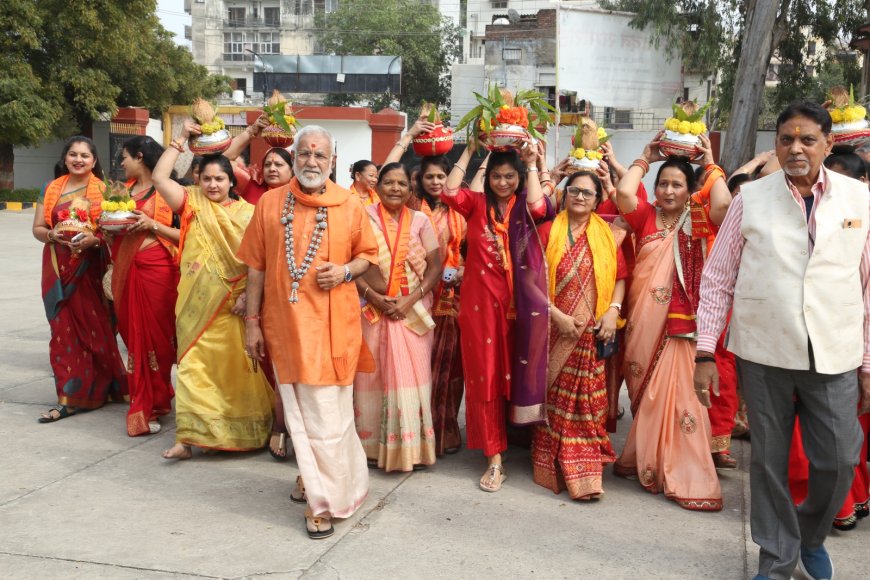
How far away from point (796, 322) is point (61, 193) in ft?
16.3

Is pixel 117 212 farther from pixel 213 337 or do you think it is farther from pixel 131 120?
pixel 131 120

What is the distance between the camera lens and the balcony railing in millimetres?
61781

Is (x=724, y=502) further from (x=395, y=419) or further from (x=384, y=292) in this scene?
(x=384, y=292)

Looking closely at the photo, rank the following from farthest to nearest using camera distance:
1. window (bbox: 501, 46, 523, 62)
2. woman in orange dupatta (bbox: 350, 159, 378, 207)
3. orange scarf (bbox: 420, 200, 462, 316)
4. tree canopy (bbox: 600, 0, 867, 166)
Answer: window (bbox: 501, 46, 523, 62) < tree canopy (bbox: 600, 0, 867, 166) < woman in orange dupatta (bbox: 350, 159, 378, 207) < orange scarf (bbox: 420, 200, 462, 316)

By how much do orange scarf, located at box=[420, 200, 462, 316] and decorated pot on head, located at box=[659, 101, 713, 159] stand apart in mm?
1470

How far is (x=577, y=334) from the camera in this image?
4.70m

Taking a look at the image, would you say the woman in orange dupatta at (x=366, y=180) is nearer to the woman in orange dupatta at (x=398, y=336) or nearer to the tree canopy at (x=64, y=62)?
the woman in orange dupatta at (x=398, y=336)

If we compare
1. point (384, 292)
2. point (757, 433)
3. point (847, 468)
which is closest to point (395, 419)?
point (384, 292)

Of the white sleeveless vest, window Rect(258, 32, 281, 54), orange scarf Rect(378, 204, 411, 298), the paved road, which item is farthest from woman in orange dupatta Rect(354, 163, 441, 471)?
window Rect(258, 32, 281, 54)

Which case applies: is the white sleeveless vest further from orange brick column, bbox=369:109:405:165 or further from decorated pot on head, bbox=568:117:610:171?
orange brick column, bbox=369:109:405:165

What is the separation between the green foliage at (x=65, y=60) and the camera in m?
21.6

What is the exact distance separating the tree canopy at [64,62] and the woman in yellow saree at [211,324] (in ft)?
61.3

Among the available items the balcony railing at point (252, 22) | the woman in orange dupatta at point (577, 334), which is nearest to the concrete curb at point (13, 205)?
the woman in orange dupatta at point (577, 334)

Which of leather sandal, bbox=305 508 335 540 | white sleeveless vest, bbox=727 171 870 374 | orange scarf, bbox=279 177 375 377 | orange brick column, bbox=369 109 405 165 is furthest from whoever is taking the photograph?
orange brick column, bbox=369 109 405 165
